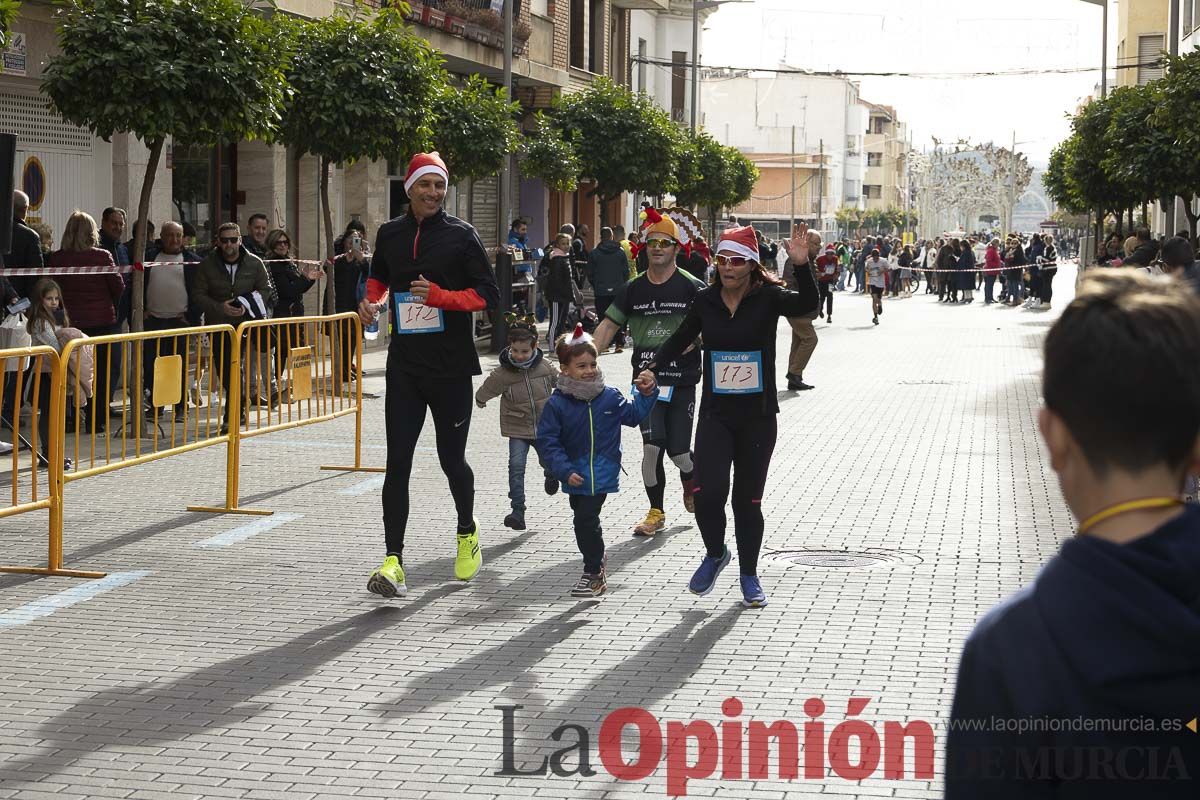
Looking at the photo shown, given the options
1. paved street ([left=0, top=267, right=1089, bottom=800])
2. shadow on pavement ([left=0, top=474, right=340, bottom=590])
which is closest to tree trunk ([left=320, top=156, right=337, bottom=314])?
paved street ([left=0, top=267, right=1089, bottom=800])

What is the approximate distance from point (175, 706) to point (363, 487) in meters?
5.66

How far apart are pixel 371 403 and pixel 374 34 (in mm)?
4438

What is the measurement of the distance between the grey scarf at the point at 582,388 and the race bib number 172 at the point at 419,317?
2.02 feet

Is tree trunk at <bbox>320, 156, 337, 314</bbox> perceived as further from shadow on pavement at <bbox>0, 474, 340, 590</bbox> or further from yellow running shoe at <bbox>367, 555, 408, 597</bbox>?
yellow running shoe at <bbox>367, 555, 408, 597</bbox>

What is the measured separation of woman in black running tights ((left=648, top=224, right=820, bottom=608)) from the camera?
7.89m

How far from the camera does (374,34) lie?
19469mm

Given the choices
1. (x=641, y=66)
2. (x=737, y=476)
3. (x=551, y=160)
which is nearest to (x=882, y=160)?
(x=641, y=66)

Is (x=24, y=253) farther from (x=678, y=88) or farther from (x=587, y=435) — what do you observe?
(x=678, y=88)

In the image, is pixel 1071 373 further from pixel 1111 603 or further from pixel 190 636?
pixel 190 636

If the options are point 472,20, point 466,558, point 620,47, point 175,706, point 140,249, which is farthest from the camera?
point 620,47

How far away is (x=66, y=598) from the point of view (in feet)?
26.1

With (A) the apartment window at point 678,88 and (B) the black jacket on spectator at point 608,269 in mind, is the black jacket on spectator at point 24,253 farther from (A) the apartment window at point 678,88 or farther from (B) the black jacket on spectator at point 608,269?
(A) the apartment window at point 678,88

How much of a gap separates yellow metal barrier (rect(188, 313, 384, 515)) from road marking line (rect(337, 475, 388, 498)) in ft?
1.21

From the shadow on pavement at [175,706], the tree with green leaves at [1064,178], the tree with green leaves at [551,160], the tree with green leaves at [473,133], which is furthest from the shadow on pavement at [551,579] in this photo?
the tree with green leaves at [1064,178]
